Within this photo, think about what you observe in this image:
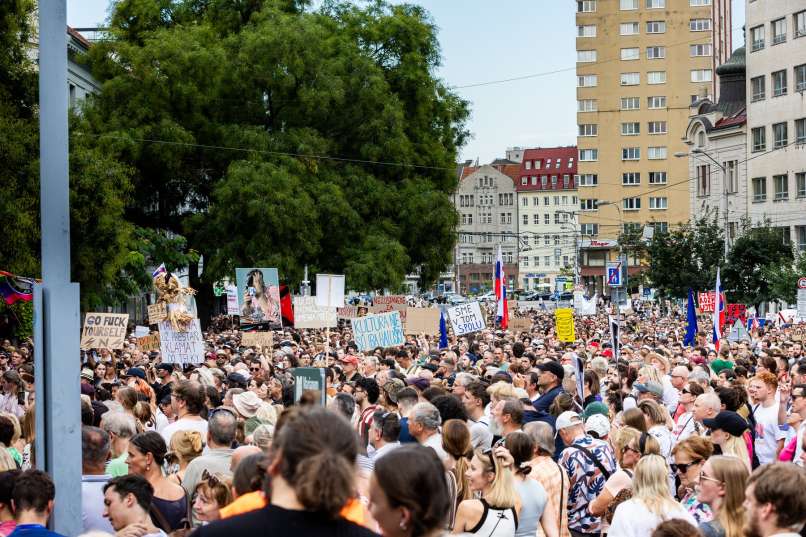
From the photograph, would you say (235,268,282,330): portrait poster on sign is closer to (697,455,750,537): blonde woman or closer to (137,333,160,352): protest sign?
(137,333,160,352): protest sign

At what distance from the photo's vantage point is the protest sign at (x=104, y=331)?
19.2 metres

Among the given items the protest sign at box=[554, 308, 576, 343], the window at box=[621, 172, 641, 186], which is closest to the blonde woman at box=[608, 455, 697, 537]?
the protest sign at box=[554, 308, 576, 343]

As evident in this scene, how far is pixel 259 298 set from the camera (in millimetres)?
22812

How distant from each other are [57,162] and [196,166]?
38716 millimetres

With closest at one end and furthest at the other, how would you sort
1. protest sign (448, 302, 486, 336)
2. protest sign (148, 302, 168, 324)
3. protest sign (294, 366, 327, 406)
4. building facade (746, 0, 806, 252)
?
protest sign (294, 366, 327, 406) → protest sign (148, 302, 168, 324) → protest sign (448, 302, 486, 336) → building facade (746, 0, 806, 252)

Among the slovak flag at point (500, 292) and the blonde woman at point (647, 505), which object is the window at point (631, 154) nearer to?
the slovak flag at point (500, 292)

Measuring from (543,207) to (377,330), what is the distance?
139591 millimetres

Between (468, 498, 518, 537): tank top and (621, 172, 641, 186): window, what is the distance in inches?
4210

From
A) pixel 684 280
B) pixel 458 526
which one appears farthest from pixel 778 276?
pixel 458 526

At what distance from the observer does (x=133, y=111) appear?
135 feet

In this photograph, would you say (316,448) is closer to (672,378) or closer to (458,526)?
(458,526)

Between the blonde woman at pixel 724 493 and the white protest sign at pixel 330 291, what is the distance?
14256mm

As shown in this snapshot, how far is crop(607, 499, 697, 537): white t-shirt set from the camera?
663 cm

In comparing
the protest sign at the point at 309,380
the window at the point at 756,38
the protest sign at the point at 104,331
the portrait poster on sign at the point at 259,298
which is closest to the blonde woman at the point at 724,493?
the protest sign at the point at 309,380
